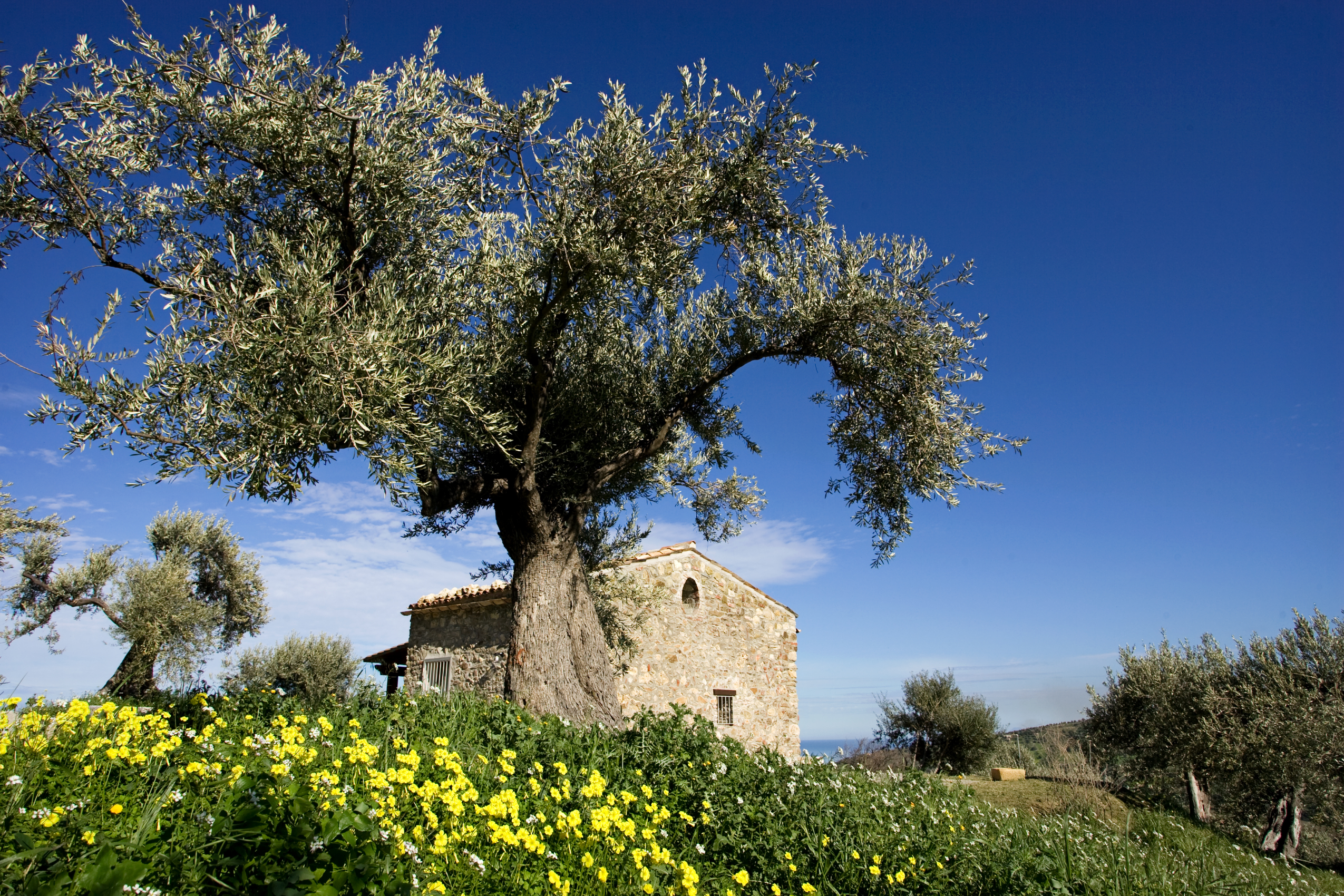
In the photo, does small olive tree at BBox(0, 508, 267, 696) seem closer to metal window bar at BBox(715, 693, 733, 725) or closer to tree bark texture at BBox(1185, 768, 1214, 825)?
metal window bar at BBox(715, 693, 733, 725)

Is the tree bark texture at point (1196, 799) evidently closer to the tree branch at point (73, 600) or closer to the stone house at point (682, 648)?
the stone house at point (682, 648)

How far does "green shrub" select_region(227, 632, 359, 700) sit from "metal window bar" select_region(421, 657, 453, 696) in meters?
5.79

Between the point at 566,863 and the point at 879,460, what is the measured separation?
7927 millimetres

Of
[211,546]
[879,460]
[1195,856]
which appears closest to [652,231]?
[879,460]

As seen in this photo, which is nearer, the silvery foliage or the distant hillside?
the silvery foliage

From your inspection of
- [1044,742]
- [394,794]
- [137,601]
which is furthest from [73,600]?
[1044,742]

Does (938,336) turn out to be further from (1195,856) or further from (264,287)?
(264,287)

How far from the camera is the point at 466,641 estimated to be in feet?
56.1

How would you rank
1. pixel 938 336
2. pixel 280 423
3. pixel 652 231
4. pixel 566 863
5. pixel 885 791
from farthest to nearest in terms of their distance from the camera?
pixel 938 336
pixel 652 231
pixel 885 791
pixel 280 423
pixel 566 863

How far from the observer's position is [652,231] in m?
8.09

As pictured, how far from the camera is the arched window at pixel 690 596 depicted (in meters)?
18.2

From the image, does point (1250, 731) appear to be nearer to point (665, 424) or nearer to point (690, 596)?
point (690, 596)

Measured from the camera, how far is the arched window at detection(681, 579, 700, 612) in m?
18.2

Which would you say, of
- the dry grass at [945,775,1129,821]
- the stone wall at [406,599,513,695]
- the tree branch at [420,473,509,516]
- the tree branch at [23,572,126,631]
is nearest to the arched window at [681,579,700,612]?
the stone wall at [406,599,513,695]
